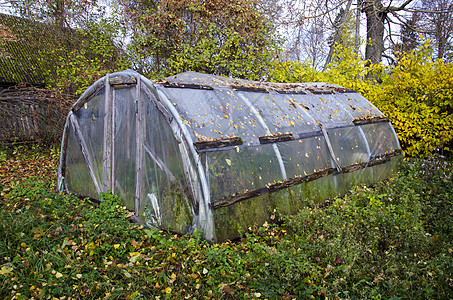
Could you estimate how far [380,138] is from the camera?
23.2 ft

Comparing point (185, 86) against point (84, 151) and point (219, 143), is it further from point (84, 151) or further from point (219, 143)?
point (84, 151)

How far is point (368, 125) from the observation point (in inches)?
273

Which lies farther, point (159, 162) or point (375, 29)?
point (375, 29)

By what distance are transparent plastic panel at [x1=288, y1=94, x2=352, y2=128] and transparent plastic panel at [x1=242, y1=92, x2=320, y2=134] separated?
8.5 inches

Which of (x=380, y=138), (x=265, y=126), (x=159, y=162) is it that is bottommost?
(x=159, y=162)

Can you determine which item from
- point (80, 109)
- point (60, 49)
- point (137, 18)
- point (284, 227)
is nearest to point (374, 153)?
point (284, 227)

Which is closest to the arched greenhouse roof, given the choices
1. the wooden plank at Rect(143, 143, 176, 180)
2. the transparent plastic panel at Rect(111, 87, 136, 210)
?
the wooden plank at Rect(143, 143, 176, 180)

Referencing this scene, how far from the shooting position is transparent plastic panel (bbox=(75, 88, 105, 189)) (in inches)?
210

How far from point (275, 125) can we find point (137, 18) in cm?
765

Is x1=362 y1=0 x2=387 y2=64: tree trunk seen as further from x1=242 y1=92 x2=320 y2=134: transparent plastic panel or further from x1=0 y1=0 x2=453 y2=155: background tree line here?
x1=242 y1=92 x2=320 y2=134: transparent plastic panel

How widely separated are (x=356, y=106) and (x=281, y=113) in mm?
2745

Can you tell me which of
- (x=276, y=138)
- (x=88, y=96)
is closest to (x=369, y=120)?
(x=276, y=138)

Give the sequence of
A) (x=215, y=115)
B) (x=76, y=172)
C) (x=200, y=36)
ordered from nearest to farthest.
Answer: (x=215, y=115) → (x=76, y=172) → (x=200, y=36)

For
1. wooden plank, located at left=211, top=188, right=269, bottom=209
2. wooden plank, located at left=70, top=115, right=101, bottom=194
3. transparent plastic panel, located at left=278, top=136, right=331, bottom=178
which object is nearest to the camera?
wooden plank, located at left=211, top=188, right=269, bottom=209
